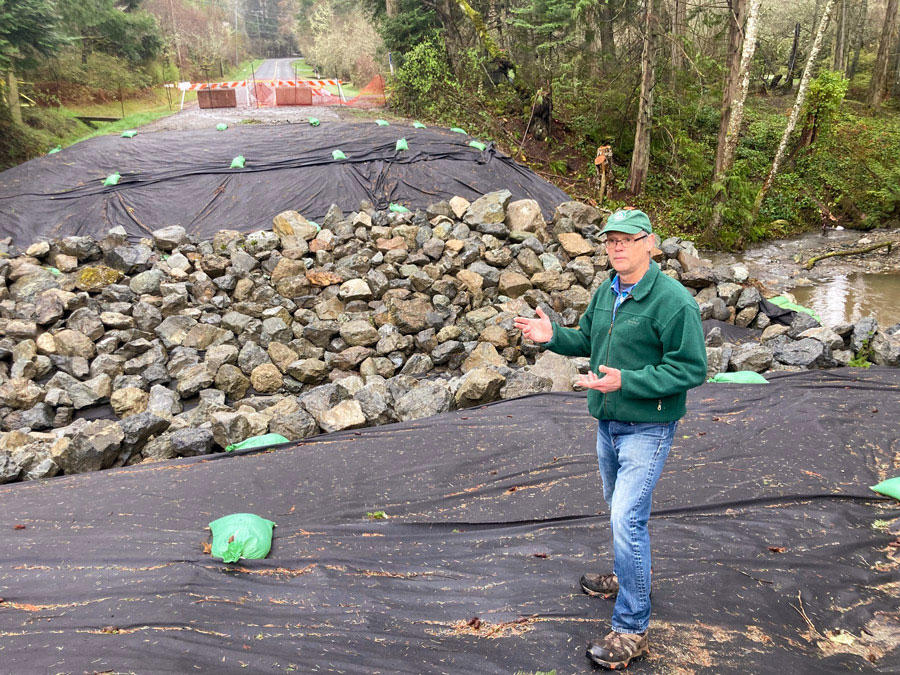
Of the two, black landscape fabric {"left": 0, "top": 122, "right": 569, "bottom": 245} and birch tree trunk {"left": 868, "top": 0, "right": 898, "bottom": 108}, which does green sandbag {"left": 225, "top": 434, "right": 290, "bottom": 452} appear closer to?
black landscape fabric {"left": 0, "top": 122, "right": 569, "bottom": 245}

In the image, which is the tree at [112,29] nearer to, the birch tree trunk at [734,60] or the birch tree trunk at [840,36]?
the birch tree trunk at [734,60]

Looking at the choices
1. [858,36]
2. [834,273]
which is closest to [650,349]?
[834,273]

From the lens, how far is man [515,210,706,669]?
2.26 m

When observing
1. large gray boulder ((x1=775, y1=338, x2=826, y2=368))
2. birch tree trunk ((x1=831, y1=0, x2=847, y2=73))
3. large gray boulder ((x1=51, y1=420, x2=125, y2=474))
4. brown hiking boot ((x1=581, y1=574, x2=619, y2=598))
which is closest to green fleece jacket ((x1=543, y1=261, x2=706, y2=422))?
brown hiking boot ((x1=581, y1=574, x2=619, y2=598))

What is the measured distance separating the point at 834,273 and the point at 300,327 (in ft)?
35.8

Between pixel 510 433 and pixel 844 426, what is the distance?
94.9 inches

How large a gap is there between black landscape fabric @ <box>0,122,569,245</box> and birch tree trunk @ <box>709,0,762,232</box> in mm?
3743

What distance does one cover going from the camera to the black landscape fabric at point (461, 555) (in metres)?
2.50

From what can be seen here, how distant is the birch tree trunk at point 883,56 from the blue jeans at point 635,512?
980 inches

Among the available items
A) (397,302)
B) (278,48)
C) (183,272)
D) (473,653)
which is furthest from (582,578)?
(278,48)

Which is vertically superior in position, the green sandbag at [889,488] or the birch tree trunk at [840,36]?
the birch tree trunk at [840,36]

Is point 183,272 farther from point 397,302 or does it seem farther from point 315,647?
point 315,647

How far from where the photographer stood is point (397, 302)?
27.2 ft

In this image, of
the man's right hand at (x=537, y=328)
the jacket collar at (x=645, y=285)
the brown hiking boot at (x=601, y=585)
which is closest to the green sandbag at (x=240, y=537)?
the brown hiking boot at (x=601, y=585)
